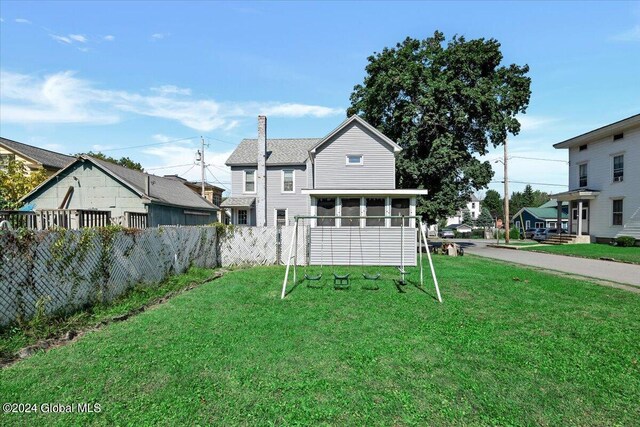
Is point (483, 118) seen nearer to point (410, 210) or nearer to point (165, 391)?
point (410, 210)

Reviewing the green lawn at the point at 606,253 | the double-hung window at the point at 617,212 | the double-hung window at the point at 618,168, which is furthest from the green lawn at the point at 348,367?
the double-hung window at the point at 618,168

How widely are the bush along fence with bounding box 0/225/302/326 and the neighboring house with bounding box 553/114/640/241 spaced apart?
2775 cm

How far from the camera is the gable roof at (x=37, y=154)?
21312 millimetres

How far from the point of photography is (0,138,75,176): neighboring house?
20.6 meters

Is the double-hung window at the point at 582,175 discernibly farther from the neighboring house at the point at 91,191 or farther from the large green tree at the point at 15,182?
the large green tree at the point at 15,182

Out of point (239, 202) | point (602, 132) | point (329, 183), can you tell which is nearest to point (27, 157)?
point (239, 202)

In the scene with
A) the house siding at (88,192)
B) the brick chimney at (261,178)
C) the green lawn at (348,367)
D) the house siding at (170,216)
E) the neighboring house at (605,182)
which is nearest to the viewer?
the green lawn at (348,367)

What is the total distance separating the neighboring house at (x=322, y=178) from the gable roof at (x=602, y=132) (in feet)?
54.7

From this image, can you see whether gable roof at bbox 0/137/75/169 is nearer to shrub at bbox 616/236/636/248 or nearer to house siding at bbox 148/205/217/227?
house siding at bbox 148/205/217/227

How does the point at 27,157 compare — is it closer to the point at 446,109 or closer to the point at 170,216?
the point at 170,216

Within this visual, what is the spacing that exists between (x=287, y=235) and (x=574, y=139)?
26089 millimetres

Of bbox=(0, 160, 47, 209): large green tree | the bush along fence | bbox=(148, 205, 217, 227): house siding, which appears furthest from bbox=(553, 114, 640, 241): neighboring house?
bbox=(0, 160, 47, 209): large green tree

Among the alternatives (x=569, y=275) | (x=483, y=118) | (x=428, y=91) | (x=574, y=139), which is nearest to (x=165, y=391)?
(x=569, y=275)

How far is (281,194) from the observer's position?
2486cm
